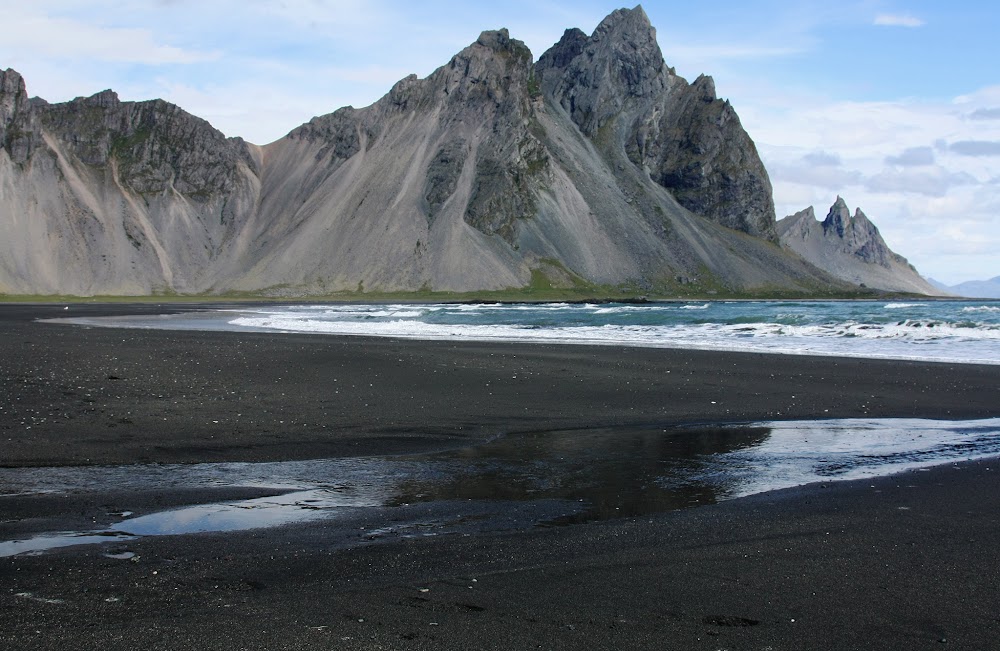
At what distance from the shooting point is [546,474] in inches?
483

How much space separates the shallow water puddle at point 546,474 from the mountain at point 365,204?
424 ft

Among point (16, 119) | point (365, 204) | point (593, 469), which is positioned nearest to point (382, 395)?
point (593, 469)

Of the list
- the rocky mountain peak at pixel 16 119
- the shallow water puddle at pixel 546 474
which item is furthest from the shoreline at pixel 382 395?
the rocky mountain peak at pixel 16 119

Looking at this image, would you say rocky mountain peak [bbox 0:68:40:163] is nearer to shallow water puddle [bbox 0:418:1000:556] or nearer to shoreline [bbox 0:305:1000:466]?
shoreline [bbox 0:305:1000:466]

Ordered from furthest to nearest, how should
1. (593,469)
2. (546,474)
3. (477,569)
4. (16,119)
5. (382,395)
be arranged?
(16,119) < (382,395) < (593,469) < (546,474) < (477,569)

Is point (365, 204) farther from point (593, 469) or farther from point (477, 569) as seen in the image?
point (477, 569)

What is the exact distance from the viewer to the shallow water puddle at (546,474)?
9.81 metres

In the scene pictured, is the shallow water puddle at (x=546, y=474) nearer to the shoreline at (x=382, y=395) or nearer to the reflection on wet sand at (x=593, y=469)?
the reflection on wet sand at (x=593, y=469)

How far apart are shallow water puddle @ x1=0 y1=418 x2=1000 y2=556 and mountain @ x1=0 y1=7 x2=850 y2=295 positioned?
424 ft

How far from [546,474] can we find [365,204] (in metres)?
149

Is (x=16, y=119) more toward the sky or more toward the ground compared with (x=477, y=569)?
more toward the sky

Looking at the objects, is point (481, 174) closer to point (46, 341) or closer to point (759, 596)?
point (46, 341)

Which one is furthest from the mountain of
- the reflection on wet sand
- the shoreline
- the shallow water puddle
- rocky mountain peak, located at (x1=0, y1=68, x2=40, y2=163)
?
the shallow water puddle

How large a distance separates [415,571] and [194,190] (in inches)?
7257
